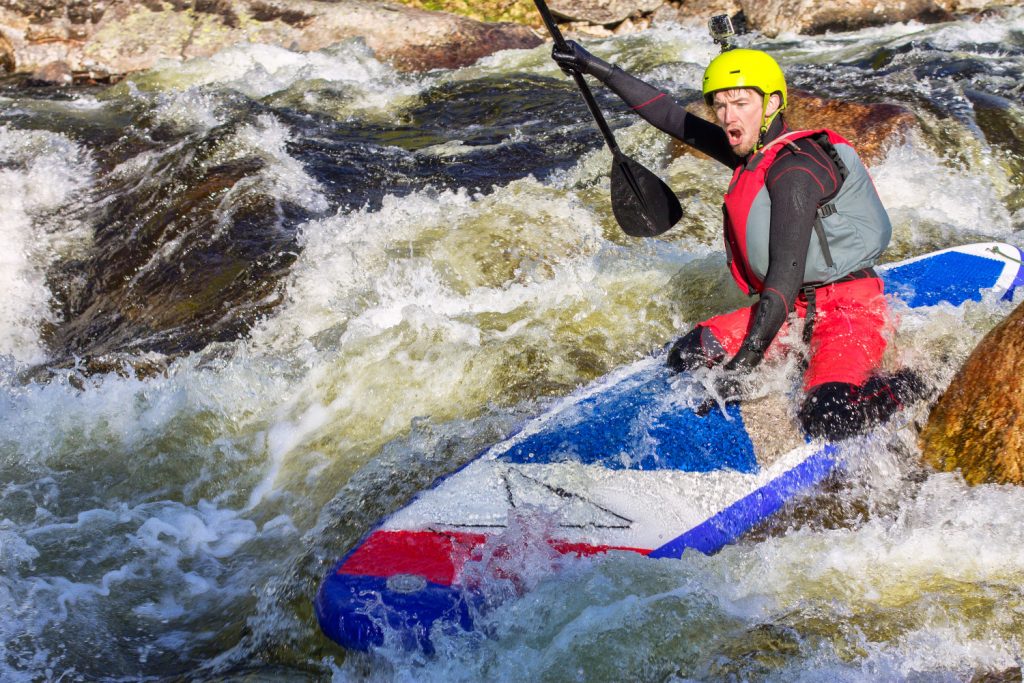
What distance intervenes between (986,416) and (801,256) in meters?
0.79

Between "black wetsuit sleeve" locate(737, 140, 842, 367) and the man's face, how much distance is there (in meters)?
0.23

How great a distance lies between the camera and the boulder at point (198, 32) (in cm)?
868

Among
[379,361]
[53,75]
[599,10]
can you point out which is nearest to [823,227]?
[379,361]

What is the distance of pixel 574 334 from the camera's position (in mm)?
4590

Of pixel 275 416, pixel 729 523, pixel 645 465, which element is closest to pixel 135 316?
pixel 275 416

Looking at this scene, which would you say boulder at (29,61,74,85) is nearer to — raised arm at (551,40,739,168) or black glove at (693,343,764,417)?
raised arm at (551,40,739,168)

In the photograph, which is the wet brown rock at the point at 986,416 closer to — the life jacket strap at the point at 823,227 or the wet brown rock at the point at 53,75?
the life jacket strap at the point at 823,227

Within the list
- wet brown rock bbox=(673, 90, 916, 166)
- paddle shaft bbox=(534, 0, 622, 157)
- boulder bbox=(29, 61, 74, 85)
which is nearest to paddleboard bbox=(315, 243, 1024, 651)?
paddle shaft bbox=(534, 0, 622, 157)

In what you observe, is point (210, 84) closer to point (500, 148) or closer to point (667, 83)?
point (500, 148)

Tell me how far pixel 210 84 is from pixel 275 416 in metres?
4.87

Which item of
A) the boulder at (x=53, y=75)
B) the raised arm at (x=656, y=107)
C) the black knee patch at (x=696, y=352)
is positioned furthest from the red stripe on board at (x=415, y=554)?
the boulder at (x=53, y=75)

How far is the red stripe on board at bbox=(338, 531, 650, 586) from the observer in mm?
2902

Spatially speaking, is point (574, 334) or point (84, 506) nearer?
point (84, 506)

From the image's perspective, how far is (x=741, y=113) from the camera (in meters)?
3.36
